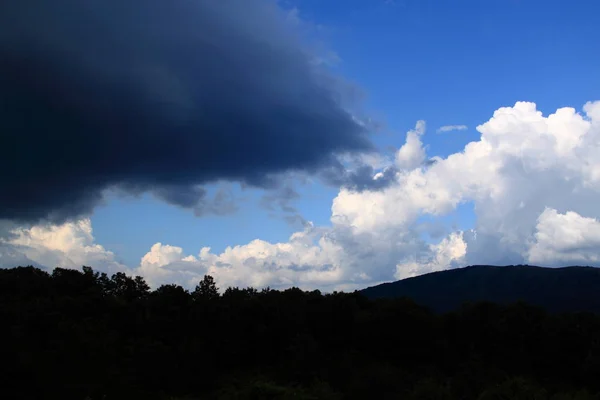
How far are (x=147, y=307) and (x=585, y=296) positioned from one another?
14429 cm

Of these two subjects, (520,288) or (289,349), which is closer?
(289,349)

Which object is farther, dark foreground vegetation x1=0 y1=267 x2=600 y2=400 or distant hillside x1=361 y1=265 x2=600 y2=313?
distant hillside x1=361 y1=265 x2=600 y2=313

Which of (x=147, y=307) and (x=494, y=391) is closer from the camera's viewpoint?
(x=494, y=391)

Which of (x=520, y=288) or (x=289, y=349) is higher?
(x=520, y=288)

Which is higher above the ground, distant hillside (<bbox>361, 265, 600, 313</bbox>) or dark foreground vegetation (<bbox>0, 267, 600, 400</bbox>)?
distant hillside (<bbox>361, 265, 600, 313</bbox>)

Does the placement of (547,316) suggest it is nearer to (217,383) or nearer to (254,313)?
(254,313)

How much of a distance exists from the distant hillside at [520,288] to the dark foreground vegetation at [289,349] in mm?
111513

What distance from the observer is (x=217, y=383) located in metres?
30.7

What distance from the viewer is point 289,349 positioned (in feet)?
108

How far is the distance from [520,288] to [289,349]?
160251 mm

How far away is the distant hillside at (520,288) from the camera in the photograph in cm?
15288

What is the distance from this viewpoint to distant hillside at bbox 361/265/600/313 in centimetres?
15288

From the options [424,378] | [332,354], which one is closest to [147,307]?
[332,354]

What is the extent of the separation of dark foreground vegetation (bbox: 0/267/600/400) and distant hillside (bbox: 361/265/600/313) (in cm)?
11151
